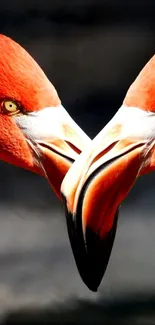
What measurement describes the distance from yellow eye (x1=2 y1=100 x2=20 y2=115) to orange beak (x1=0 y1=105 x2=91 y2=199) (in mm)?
20

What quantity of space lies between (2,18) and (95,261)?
3.62 ft

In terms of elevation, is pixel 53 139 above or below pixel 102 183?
above

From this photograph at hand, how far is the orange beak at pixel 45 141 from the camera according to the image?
2.37 meters

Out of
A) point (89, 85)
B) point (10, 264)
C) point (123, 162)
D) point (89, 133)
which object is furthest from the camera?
point (10, 264)

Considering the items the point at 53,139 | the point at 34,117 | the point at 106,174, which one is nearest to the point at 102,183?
the point at 106,174

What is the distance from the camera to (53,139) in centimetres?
238

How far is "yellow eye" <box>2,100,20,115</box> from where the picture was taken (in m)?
2.44

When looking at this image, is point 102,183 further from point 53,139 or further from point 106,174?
point 53,139

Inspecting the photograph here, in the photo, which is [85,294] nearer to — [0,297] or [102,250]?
[0,297]

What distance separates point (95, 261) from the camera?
96.0 inches

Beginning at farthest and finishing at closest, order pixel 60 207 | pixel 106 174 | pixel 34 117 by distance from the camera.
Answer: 1. pixel 60 207
2. pixel 34 117
3. pixel 106 174

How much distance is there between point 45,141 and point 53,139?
0.03 m

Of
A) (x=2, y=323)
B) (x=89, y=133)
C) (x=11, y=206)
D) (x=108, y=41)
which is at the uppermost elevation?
(x=108, y=41)

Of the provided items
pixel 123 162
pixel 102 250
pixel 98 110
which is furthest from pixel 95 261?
pixel 98 110
